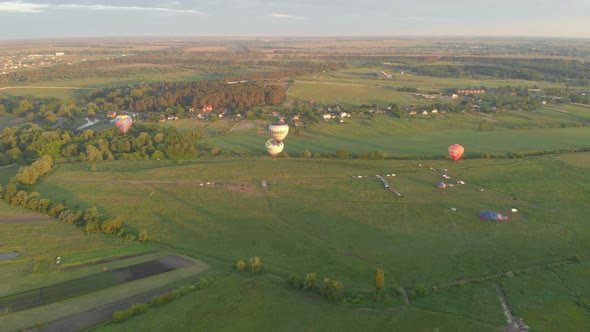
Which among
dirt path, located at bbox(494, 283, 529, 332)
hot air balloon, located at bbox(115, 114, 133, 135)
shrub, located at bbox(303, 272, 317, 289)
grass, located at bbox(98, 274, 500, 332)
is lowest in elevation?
grass, located at bbox(98, 274, 500, 332)

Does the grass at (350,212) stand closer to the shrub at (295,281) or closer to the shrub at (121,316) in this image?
the shrub at (295,281)

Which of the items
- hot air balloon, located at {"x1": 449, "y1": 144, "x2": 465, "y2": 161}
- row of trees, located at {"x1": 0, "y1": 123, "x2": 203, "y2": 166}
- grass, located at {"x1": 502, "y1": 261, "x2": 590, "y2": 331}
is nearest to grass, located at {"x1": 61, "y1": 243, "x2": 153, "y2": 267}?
row of trees, located at {"x1": 0, "y1": 123, "x2": 203, "y2": 166}

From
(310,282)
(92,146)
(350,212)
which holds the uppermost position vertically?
(92,146)

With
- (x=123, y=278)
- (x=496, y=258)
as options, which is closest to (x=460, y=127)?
(x=496, y=258)

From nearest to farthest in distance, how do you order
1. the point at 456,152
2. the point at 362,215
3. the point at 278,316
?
the point at 278,316 < the point at 362,215 < the point at 456,152

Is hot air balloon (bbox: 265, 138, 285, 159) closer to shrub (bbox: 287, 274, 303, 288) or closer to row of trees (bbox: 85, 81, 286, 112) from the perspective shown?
shrub (bbox: 287, 274, 303, 288)

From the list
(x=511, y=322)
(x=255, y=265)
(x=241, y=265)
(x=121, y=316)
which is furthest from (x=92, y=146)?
(x=511, y=322)

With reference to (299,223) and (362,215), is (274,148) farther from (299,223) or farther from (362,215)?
(362,215)

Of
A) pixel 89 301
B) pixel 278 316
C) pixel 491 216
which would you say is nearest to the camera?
pixel 278 316

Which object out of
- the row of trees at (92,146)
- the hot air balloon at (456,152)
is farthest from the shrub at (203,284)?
the hot air balloon at (456,152)
